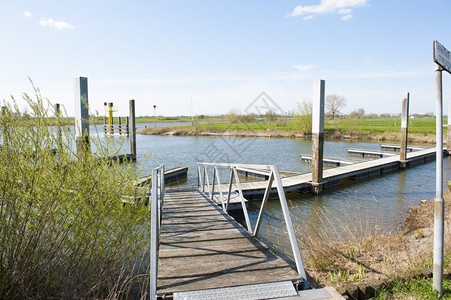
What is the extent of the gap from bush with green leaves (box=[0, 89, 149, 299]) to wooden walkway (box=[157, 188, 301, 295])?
472mm

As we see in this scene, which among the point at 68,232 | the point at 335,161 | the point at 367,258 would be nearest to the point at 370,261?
the point at 367,258

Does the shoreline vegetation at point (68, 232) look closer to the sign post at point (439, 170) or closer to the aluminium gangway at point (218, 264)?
the sign post at point (439, 170)

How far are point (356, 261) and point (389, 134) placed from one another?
1304 inches

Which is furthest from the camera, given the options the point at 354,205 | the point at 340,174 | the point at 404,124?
the point at 404,124

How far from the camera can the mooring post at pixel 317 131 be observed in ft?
31.0

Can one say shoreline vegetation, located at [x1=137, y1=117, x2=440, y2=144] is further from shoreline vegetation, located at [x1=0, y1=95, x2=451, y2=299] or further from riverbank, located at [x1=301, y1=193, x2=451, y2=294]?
shoreline vegetation, located at [x1=0, y1=95, x2=451, y2=299]

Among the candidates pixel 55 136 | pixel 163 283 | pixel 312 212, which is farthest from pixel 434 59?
pixel 312 212

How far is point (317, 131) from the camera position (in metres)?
9.92

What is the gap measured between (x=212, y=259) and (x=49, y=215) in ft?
5.33

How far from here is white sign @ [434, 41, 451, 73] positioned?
112 inches

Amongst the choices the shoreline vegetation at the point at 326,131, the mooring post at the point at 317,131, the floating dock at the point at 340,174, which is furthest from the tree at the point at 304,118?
the mooring post at the point at 317,131


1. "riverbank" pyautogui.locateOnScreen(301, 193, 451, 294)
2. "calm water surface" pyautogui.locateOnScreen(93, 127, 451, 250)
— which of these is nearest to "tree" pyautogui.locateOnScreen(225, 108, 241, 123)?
"calm water surface" pyautogui.locateOnScreen(93, 127, 451, 250)

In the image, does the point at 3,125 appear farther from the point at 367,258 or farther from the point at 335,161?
the point at 335,161

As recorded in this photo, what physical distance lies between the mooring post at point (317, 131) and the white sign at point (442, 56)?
251 inches
